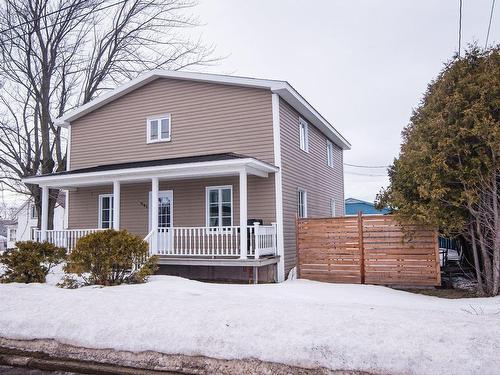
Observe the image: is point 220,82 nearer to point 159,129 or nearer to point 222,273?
point 159,129

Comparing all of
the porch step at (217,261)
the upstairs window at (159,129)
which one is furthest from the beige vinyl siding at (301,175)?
the upstairs window at (159,129)

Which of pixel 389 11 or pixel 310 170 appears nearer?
pixel 389 11

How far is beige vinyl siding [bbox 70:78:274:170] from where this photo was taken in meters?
13.4

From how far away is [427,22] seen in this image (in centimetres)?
A: 1378

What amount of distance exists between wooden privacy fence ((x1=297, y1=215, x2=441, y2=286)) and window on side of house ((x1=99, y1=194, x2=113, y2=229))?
761cm

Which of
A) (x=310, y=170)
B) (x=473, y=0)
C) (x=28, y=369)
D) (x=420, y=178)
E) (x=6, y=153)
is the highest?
(x=473, y=0)

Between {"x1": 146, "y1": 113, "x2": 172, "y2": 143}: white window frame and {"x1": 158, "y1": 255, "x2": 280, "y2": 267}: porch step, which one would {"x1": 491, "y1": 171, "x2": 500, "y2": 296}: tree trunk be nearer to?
{"x1": 158, "y1": 255, "x2": 280, "y2": 267}: porch step

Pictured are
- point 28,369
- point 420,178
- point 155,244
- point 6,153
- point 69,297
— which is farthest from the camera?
point 6,153

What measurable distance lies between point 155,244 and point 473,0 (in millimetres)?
10635

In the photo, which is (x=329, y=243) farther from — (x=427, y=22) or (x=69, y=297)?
(x=427, y=22)

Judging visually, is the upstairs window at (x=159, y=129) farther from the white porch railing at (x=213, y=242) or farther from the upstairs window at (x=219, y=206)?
the white porch railing at (x=213, y=242)

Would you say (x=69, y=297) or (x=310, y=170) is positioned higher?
(x=310, y=170)

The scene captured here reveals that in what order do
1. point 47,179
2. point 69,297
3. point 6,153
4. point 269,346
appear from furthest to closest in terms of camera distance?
point 6,153 < point 47,179 < point 69,297 < point 269,346

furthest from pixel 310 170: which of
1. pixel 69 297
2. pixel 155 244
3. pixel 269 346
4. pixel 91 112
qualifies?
pixel 269 346
